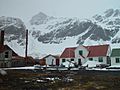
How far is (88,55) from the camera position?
71.3m

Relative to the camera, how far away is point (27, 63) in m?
79.5

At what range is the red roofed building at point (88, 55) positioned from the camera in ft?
224

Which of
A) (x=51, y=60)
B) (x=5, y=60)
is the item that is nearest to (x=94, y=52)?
(x=51, y=60)

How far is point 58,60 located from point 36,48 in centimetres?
11532

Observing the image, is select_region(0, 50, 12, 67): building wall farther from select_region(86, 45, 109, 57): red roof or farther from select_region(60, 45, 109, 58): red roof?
select_region(86, 45, 109, 57): red roof

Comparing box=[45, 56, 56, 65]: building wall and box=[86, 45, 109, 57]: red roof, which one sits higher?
box=[86, 45, 109, 57]: red roof

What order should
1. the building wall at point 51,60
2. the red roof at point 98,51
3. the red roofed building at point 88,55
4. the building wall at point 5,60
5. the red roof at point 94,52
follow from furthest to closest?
the building wall at point 51,60 → the red roof at point 94,52 → the red roof at point 98,51 → the red roofed building at point 88,55 → the building wall at point 5,60

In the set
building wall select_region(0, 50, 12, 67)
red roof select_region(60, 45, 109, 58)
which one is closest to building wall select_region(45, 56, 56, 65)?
red roof select_region(60, 45, 109, 58)

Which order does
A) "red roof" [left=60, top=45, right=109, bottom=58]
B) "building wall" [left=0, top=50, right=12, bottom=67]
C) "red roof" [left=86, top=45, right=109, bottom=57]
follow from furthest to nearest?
"red roof" [left=60, top=45, right=109, bottom=58] → "red roof" [left=86, top=45, right=109, bottom=57] → "building wall" [left=0, top=50, right=12, bottom=67]

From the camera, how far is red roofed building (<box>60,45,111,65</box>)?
6812 cm

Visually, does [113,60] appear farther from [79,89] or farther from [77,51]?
[79,89]

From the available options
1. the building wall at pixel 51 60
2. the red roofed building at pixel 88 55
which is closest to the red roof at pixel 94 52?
the red roofed building at pixel 88 55

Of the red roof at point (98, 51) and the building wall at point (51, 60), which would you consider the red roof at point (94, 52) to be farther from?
the building wall at point (51, 60)

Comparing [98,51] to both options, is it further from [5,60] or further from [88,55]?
[5,60]
